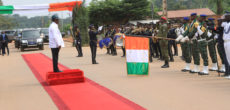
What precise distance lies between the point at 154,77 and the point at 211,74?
6.14 feet

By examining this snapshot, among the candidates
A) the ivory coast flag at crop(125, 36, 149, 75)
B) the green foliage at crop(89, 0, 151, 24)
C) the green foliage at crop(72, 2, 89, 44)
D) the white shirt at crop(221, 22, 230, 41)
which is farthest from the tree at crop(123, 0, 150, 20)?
the white shirt at crop(221, 22, 230, 41)

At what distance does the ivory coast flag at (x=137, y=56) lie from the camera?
36.0ft

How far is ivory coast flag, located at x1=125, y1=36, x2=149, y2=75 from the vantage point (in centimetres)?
1097

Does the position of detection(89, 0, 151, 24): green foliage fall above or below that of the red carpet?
above

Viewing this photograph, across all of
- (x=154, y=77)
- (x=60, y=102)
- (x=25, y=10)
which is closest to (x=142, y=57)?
(x=154, y=77)

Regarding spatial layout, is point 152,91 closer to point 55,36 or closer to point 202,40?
point 202,40

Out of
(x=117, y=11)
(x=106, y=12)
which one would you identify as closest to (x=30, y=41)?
(x=106, y=12)

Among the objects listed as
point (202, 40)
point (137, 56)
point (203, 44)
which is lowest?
point (137, 56)

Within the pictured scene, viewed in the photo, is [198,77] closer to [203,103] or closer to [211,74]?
[211,74]

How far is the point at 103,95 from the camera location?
26.3 feet

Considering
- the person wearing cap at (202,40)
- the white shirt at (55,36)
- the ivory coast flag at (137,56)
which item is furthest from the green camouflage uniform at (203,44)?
the white shirt at (55,36)

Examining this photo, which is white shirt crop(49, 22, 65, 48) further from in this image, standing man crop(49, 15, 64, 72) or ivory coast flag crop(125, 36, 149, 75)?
ivory coast flag crop(125, 36, 149, 75)

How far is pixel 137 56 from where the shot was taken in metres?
11.0

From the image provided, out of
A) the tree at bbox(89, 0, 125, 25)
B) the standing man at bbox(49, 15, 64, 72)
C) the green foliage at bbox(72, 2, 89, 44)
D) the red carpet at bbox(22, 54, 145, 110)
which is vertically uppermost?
the tree at bbox(89, 0, 125, 25)
